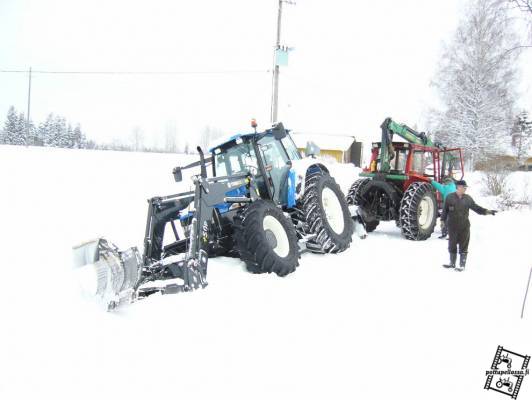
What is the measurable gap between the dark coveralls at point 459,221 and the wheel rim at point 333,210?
175 cm

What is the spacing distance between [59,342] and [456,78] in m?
26.2

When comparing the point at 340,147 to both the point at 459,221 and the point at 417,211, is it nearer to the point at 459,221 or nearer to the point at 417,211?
the point at 417,211

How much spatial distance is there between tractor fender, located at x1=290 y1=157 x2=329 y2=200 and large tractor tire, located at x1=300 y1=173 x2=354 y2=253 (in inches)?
4.1

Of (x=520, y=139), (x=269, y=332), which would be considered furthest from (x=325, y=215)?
(x=520, y=139)

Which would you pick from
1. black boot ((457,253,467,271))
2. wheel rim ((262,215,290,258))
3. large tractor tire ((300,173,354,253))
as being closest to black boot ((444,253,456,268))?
black boot ((457,253,467,271))

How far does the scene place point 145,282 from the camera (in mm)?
4625

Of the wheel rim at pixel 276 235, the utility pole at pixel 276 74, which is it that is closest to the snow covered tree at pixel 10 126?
the utility pole at pixel 276 74

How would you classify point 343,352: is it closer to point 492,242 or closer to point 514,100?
point 492,242

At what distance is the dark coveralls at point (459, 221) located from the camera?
6949mm

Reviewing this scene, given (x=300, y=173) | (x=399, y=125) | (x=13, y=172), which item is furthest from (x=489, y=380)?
(x=13, y=172)

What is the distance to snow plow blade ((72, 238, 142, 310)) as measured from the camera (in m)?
3.75

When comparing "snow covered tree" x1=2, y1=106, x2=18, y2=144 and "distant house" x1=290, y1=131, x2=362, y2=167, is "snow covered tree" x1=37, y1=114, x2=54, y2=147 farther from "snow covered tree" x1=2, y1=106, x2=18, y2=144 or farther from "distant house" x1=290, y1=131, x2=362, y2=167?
"distant house" x1=290, y1=131, x2=362, y2=167
